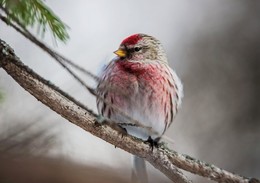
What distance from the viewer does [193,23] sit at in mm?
2768

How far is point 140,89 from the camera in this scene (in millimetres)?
1242

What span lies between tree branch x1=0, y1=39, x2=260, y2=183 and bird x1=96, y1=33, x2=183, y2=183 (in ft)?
0.55

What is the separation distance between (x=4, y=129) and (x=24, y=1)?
18.2 inches

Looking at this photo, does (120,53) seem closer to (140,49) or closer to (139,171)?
(140,49)

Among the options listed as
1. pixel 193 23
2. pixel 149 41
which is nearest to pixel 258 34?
pixel 193 23

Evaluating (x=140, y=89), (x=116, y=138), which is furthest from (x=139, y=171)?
(x=116, y=138)

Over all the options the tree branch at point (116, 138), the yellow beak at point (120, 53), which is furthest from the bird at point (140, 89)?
the tree branch at point (116, 138)

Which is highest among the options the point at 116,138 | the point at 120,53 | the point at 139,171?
the point at 120,53

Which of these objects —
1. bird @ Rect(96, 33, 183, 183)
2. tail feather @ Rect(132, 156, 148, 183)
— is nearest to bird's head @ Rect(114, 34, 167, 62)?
bird @ Rect(96, 33, 183, 183)

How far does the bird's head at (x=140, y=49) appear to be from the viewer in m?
1.32

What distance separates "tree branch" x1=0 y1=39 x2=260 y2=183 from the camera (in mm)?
789

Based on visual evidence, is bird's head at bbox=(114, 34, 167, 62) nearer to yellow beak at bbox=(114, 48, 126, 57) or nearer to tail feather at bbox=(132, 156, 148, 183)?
yellow beak at bbox=(114, 48, 126, 57)

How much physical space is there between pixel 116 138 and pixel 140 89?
11.4 inches

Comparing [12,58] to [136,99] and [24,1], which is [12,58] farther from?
[136,99]
